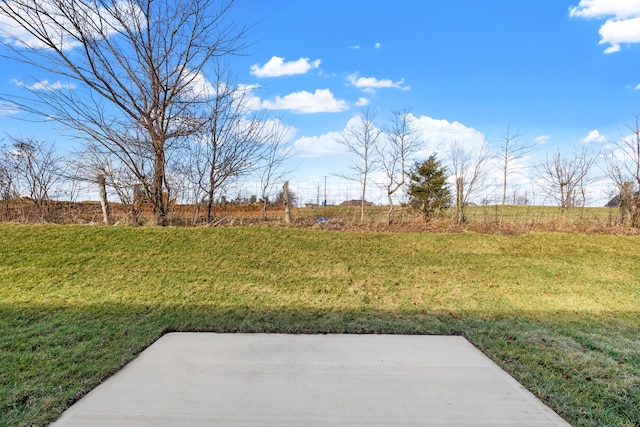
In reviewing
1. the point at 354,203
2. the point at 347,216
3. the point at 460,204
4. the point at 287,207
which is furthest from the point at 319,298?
the point at 460,204

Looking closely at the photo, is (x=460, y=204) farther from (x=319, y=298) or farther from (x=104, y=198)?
(x=104, y=198)

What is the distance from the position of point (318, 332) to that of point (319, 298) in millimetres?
908

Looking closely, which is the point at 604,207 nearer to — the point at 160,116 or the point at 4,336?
the point at 160,116

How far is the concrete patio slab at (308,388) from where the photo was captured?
1.56m

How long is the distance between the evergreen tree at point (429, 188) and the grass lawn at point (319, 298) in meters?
3.02

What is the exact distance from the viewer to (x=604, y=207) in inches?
316

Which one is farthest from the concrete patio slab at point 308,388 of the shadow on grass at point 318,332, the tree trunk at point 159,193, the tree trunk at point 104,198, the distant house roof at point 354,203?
the distant house roof at point 354,203

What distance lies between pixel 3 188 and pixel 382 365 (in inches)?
348

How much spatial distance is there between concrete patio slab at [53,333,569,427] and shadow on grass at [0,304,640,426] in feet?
0.50

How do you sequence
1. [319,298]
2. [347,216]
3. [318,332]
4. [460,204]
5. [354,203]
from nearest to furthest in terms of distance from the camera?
[318,332]
[319,298]
[460,204]
[347,216]
[354,203]

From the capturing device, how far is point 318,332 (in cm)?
277

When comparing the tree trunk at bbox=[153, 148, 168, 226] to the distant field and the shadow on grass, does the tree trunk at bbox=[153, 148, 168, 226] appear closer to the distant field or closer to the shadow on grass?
the distant field

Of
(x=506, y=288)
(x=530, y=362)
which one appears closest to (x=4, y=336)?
(x=530, y=362)

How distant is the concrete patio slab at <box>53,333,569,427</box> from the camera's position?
156 cm
